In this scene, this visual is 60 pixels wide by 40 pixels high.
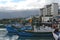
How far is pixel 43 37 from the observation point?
1282 centimetres

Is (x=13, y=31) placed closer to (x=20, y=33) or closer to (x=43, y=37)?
(x=20, y=33)

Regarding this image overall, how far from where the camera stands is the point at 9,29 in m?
15.5

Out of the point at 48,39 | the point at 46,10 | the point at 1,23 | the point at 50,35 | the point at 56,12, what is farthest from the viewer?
the point at 46,10

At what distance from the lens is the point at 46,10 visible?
3656 centimetres

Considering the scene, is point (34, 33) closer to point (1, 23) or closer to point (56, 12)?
point (1, 23)

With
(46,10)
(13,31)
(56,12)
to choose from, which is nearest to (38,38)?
(13,31)

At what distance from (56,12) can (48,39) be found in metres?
19.4

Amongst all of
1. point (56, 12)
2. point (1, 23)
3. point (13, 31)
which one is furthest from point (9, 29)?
point (56, 12)

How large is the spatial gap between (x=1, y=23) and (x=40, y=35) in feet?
45.3

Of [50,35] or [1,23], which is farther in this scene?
[1,23]

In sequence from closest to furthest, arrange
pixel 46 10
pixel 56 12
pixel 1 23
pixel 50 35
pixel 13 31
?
pixel 50 35, pixel 13 31, pixel 1 23, pixel 56 12, pixel 46 10

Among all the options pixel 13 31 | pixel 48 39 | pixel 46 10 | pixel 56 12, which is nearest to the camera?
pixel 48 39

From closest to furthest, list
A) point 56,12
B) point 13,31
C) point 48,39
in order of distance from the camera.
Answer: point 48,39
point 13,31
point 56,12

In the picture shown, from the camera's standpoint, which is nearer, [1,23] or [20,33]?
[20,33]
